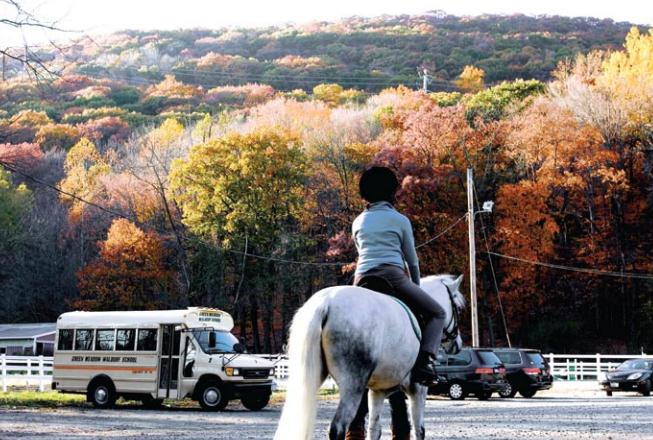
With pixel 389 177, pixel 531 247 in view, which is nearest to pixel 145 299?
pixel 531 247

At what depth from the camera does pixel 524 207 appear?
52281 millimetres

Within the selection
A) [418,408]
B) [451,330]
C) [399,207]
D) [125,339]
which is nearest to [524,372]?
[125,339]

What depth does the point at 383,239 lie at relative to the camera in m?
9.04

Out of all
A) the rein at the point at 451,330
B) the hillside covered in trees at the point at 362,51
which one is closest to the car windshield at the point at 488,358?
the rein at the point at 451,330

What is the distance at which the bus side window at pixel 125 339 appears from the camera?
26938 mm

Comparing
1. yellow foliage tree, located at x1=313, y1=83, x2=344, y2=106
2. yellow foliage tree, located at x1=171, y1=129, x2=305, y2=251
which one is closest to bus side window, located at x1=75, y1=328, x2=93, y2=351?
yellow foliage tree, located at x1=171, y1=129, x2=305, y2=251

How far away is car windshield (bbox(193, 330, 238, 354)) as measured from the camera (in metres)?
26.1

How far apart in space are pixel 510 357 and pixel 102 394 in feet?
47.4

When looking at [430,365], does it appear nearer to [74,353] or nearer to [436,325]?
[436,325]

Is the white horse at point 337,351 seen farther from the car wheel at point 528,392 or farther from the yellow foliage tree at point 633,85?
the yellow foliage tree at point 633,85

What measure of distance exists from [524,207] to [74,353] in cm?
3086

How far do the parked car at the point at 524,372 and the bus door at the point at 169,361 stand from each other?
12.1 m

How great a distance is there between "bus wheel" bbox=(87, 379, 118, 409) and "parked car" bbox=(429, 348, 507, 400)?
10.3 m

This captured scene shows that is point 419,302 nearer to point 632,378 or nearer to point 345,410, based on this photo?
point 345,410
